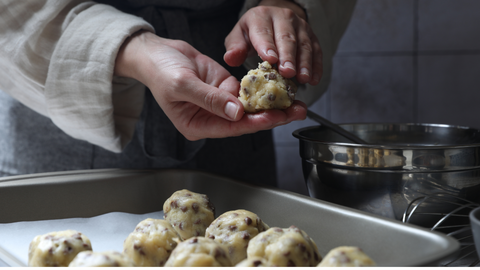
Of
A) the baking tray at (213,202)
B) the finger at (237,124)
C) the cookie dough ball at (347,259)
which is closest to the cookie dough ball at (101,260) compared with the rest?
the baking tray at (213,202)

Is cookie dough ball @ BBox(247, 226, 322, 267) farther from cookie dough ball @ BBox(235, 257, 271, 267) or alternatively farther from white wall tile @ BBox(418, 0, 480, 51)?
white wall tile @ BBox(418, 0, 480, 51)

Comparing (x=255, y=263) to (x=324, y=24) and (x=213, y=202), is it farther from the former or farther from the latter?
(x=324, y=24)

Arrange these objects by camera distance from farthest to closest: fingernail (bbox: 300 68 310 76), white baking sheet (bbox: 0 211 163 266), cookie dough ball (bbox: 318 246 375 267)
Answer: fingernail (bbox: 300 68 310 76) < white baking sheet (bbox: 0 211 163 266) < cookie dough ball (bbox: 318 246 375 267)

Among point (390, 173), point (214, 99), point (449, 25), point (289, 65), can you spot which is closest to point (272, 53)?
point (289, 65)

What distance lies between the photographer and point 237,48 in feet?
2.85

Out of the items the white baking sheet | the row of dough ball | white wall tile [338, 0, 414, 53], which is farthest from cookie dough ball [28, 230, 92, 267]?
white wall tile [338, 0, 414, 53]

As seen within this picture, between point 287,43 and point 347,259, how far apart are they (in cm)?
47

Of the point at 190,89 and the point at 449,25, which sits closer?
the point at 190,89

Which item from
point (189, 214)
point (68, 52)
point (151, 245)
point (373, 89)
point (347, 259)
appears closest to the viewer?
point (347, 259)

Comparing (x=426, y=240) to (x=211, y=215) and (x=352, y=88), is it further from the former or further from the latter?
(x=352, y=88)

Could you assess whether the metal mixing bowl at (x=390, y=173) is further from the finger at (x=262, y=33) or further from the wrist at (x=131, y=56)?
the wrist at (x=131, y=56)

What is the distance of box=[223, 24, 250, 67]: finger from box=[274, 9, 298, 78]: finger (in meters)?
0.08

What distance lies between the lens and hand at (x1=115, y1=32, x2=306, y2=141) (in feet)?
2.47

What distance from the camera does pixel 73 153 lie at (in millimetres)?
1192
